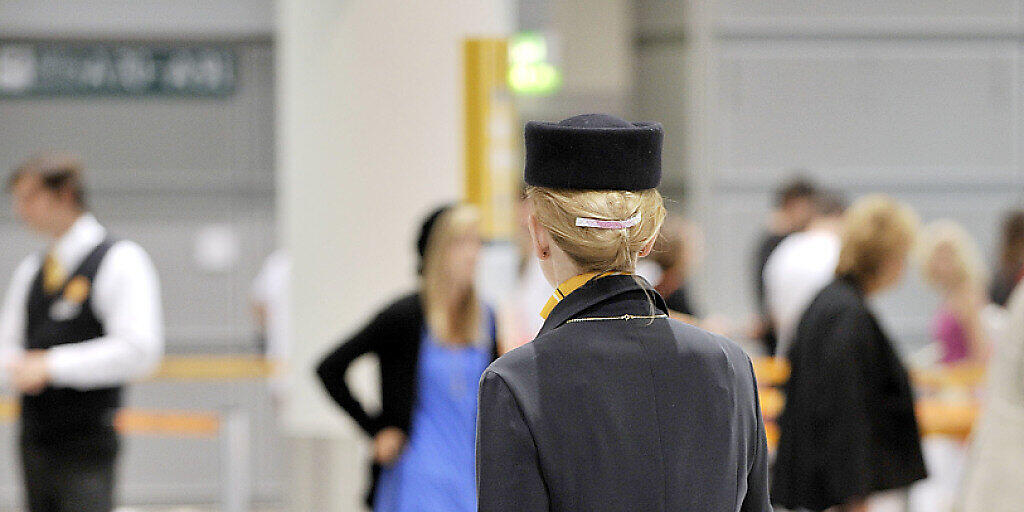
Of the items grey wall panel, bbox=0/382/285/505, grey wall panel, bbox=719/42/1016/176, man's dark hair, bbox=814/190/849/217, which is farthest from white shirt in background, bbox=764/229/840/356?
grey wall panel, bbox=0/382/285/505

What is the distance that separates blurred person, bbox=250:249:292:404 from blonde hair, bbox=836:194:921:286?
4.13 meters

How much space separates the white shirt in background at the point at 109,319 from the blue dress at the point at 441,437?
3.28 feet

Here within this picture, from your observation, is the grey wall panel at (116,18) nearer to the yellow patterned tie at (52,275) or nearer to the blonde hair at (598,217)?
the yellow patterned tie at (52,275)

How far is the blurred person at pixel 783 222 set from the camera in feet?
22.0

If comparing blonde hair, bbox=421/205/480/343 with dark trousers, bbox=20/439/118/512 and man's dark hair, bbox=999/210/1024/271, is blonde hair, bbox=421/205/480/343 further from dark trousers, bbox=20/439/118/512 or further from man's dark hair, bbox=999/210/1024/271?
man's dark hair, bbox=999/210/1024/271

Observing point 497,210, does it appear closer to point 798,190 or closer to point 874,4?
point 798,190

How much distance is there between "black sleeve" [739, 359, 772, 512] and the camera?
1.80 m

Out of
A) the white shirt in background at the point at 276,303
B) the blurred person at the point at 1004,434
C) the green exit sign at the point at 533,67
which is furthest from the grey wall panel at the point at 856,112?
the blurred person at the point at 1004,434

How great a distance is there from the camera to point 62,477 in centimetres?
391

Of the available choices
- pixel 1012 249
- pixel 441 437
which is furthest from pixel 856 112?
pixel 441 437

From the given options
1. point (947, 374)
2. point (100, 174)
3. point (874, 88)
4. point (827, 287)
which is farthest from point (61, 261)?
point (874, 88)

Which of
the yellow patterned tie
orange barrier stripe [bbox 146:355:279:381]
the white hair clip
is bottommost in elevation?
orange barrier stripe [bbox 146:355:279:381]

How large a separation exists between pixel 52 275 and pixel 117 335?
0.31 metres

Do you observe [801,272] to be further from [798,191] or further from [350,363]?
[350,363]
